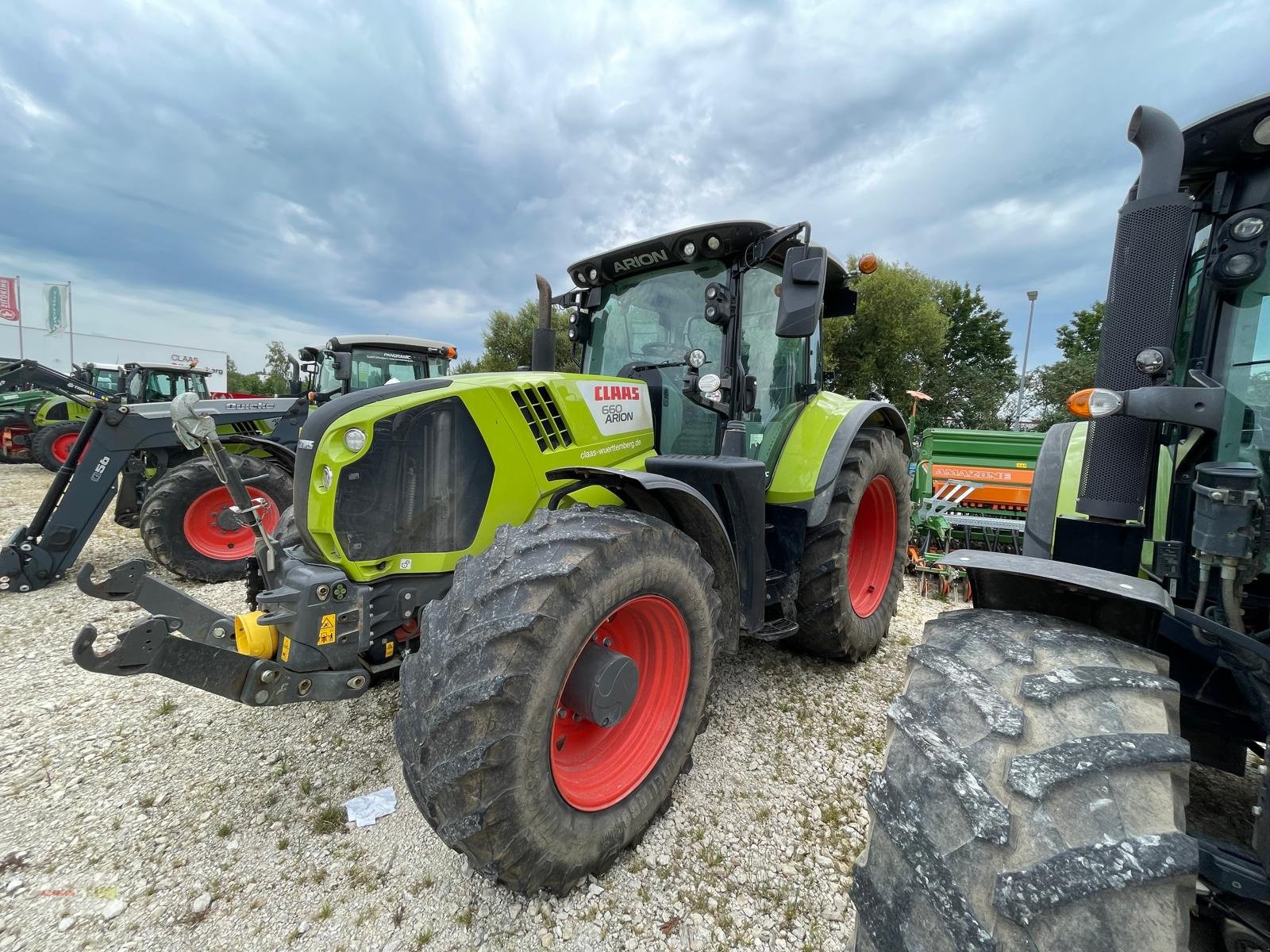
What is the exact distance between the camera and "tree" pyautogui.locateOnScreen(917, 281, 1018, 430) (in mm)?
26562

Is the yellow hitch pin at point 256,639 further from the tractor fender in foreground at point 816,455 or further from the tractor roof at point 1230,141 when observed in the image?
the tractor roof at point 1230,141

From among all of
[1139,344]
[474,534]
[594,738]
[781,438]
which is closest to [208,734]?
[474,534]

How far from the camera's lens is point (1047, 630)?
1267mm

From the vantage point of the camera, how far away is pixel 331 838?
1995 mm

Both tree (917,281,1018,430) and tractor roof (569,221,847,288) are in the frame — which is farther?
tree (917,281,1018,430)

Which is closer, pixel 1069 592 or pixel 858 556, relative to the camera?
pixel 1069 592

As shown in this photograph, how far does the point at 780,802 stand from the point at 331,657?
178 centimetres

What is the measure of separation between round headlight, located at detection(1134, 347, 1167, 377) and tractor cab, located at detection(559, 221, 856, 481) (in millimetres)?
1330

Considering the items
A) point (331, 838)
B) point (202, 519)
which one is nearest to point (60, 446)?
point (202, 519)

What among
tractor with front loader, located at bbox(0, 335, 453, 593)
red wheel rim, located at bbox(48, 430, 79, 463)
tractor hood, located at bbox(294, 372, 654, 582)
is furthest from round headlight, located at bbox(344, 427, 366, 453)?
red wheel rim, located at bbox(48, 430, 79, 463)

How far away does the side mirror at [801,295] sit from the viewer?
2.27m

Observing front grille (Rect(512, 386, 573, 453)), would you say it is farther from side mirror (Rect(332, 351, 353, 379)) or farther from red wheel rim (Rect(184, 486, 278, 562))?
side mirror (Rect(332, 351, 353, 379))

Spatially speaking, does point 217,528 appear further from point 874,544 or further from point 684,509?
point 874,544

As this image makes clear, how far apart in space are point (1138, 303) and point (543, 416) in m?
1.88
